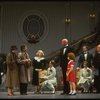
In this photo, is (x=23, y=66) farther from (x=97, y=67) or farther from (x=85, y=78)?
(x=85, y=78)

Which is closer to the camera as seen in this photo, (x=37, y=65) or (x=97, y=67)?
(x=97, y=67)

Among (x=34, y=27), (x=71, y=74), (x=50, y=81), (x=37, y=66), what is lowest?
(x=50, y=81)

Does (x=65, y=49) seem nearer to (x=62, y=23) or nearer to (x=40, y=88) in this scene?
(x=40, y=88)

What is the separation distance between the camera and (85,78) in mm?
17297

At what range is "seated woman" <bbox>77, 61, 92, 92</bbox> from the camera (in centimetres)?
1725

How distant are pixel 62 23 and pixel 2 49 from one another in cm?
319

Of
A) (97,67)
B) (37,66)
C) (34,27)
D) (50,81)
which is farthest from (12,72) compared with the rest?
(34,27)

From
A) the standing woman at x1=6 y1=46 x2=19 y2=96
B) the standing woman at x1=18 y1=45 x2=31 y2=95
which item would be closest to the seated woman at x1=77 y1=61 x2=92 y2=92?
the standing woman at x1=18 y1=45 x2=31 y2=95

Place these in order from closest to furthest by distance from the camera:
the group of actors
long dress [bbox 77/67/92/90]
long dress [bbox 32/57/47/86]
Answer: the group of actors < long dress [bbox 32/57/47/86] < long dress [bbox 77/67/92/90]

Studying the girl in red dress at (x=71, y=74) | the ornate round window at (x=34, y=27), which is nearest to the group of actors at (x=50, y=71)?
the girl in red dress at (x=71, y=74)

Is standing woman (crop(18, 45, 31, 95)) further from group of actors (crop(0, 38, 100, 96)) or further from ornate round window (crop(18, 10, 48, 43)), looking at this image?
ornate round window (crop(18, 10, 48, 43))

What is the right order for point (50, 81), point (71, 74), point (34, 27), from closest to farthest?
1. point (71, 74)
2. point (50, 81)
3. point (34, 27)

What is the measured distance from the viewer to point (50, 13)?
79.5ft

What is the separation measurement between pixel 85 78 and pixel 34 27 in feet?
24.3
